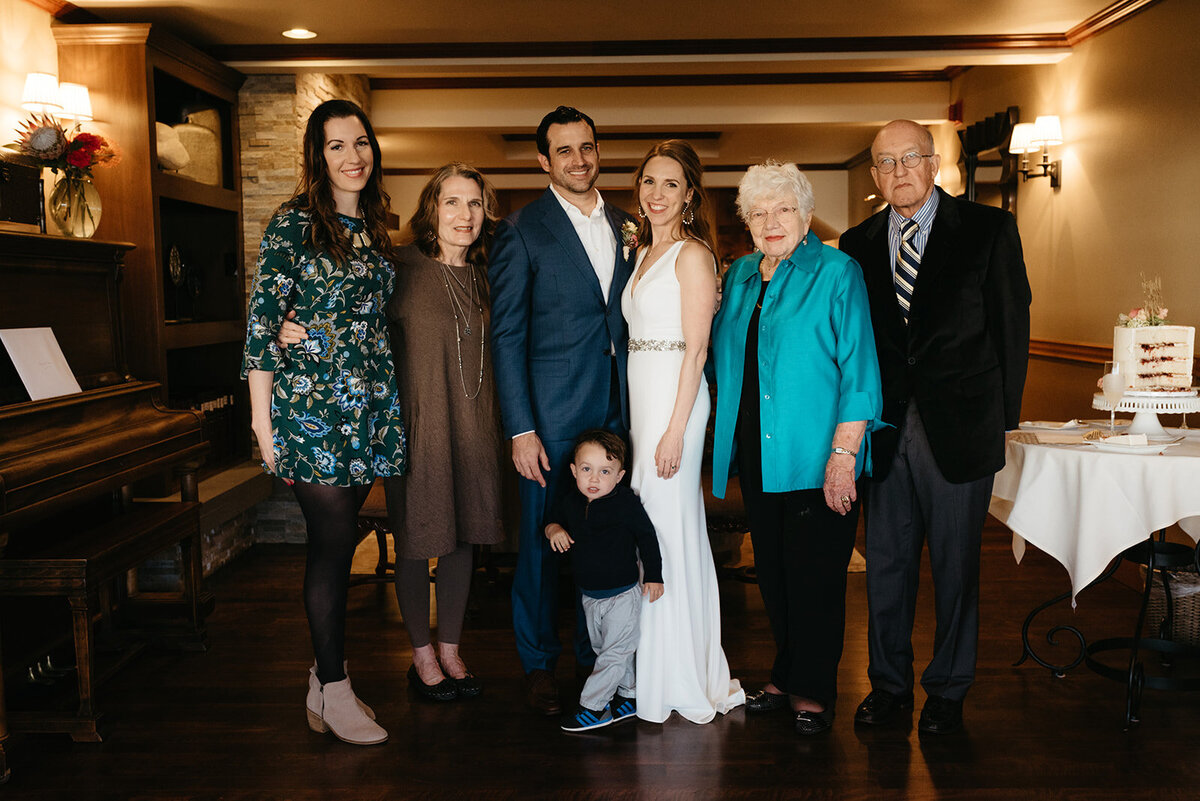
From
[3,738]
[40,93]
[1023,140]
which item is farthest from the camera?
[1023,140]

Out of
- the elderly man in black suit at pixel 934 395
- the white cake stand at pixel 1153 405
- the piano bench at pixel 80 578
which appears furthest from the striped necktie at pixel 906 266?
the piano bench at pixel 80 578

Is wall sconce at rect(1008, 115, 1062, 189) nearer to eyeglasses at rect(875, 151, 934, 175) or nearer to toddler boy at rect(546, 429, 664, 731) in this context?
eyeglasses at rect(875, 151, 934, 175)

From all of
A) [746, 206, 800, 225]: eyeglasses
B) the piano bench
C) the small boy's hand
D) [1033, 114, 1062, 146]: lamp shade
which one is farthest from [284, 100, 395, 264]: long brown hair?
[1033, 114, 1062, 146]: lamp shade

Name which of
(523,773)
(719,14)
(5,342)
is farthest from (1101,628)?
(5,342)

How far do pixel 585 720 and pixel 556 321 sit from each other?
1.21 metres

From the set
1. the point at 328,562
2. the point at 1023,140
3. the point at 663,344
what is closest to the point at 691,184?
the point at 663,344

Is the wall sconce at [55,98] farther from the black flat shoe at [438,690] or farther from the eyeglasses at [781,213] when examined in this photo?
the eyeglasses at [781,213]

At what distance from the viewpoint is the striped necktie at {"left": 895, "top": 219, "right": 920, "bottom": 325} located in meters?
2.58

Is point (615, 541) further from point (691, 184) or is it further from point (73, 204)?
point (73, 204)

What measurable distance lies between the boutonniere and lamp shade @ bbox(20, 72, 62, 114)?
2644 mm

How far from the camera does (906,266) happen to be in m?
2.60

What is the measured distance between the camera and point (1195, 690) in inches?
112

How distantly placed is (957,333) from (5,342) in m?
2.94

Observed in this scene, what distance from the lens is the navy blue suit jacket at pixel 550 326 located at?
2697mm
